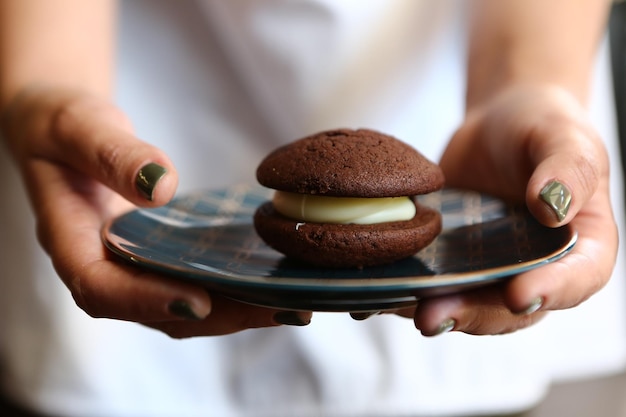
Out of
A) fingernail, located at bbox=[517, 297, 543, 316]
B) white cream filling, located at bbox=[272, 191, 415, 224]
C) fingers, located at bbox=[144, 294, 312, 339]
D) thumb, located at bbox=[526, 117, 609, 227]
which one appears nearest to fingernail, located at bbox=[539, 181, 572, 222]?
thumb, located at bbox=[526, 117, 609, 227]

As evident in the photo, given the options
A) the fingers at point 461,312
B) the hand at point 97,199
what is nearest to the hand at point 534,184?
the fingers at point 461,312

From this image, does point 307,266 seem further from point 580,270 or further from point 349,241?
point 580,270

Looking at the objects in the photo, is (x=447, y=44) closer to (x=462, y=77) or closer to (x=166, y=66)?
(x=462, y=77)

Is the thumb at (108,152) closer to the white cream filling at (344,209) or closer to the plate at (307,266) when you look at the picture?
the plate at (307,266)

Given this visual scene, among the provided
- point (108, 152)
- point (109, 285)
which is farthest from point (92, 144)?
point (109, 285)

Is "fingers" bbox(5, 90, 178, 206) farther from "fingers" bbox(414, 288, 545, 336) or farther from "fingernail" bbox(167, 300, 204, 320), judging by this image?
"fingers" bbox(414, 288, 545, 336)
